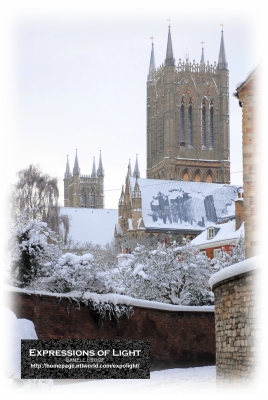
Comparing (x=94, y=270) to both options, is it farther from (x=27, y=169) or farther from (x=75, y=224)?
(x=75, y=224)

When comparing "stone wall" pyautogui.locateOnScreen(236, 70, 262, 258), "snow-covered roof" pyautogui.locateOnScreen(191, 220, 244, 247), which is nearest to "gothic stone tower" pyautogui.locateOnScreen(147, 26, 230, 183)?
"snow-covered roof" pyautogui.locateOnScreen(191, 220, 244, 247)

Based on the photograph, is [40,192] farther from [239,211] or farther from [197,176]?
[197,176]

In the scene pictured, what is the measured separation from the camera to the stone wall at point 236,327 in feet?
41.6

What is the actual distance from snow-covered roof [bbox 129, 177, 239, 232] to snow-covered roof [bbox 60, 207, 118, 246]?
1426cm

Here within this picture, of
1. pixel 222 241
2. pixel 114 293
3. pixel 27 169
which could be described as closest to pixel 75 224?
pixel 222 241

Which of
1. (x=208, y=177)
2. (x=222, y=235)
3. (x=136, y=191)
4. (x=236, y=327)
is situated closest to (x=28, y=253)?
(x=236, y=327)

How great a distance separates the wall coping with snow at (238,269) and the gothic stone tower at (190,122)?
8519 cm

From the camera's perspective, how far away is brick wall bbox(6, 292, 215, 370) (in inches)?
800

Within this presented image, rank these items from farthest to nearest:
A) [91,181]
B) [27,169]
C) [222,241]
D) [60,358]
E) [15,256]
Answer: [91,181] → [222,241] → [27,169] → [15,256] → [60,358]

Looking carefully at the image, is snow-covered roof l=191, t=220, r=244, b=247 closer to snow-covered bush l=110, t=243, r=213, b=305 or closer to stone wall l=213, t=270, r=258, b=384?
snow-covered bush l=110, t=243, r=213, b=305

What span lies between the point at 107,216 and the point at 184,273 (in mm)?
75276

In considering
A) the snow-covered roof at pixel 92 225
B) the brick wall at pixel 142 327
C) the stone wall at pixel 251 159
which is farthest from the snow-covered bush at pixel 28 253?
the snow-covered roof at pixel 92 225

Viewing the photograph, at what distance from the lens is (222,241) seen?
179 ft

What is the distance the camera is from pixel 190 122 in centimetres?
10606
